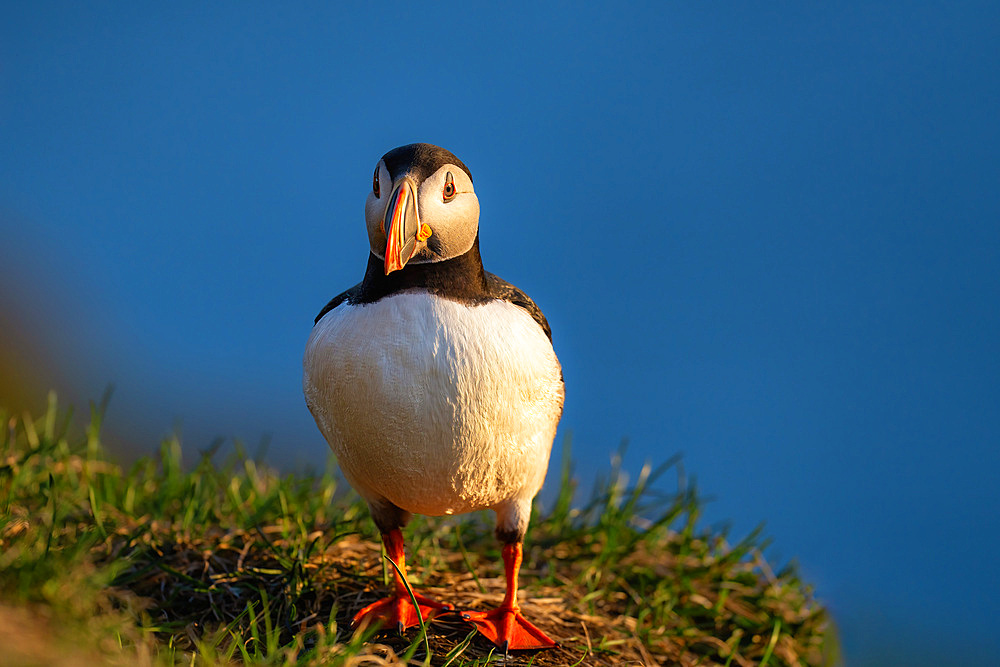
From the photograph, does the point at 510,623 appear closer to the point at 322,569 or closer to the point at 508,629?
the point at 508,629

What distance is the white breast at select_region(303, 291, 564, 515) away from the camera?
273 centimetres

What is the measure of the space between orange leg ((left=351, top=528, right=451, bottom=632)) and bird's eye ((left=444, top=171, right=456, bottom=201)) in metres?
1.41

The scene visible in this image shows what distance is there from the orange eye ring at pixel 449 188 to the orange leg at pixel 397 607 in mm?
1408

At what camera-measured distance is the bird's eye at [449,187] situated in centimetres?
276

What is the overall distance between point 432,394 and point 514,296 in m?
0.60

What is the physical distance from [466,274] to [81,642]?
160 cm

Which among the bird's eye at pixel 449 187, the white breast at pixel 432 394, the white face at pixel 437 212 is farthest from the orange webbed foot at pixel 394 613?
the bird's eye at pixel 449 187

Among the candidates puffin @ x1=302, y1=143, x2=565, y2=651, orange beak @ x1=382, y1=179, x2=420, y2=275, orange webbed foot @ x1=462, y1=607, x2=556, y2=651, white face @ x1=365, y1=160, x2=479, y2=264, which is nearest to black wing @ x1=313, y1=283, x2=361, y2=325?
puffin @ x1=302, y1=143, x2=565, y2=651

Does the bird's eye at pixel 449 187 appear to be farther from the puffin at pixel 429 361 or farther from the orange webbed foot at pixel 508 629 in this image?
the orange webbed foot at pixel 508 629

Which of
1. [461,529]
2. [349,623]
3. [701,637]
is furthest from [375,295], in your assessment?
[701,637]

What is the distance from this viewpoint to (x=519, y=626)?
3.24 m

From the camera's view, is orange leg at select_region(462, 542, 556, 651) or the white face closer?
the white face

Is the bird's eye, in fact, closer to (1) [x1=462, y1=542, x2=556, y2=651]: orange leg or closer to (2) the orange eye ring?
(2) the orange eye ring

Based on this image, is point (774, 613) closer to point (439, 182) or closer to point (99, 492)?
point (439, 182)
